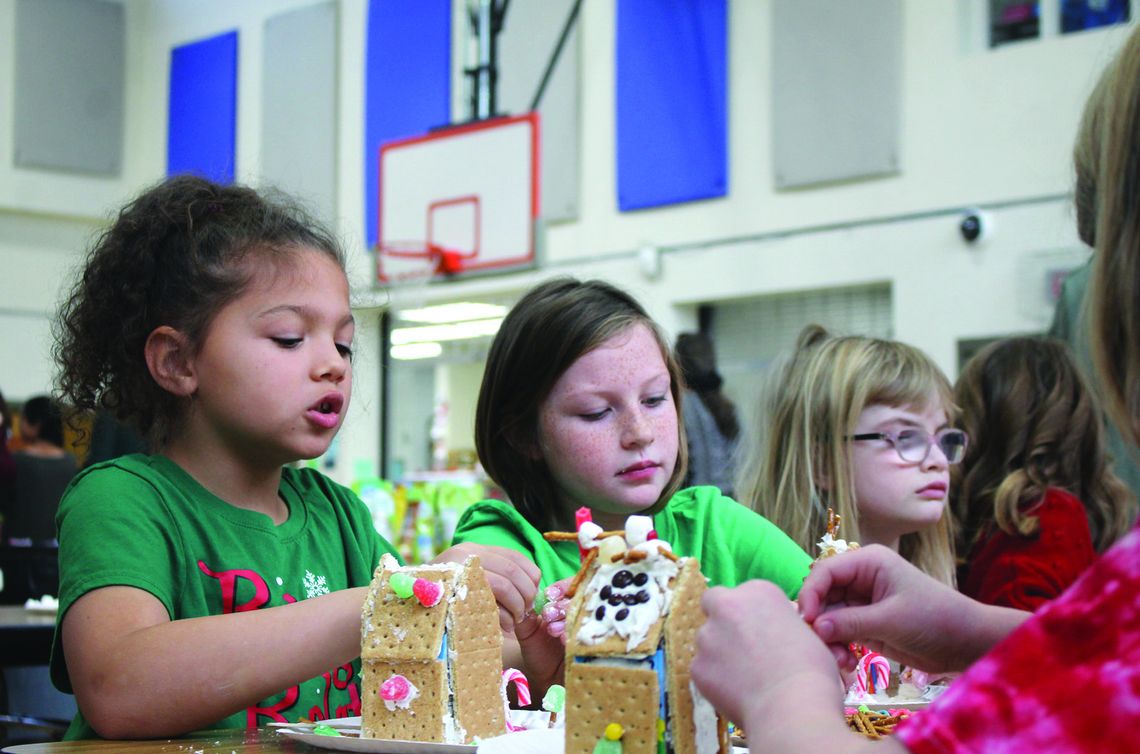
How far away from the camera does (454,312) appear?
32.2 feet

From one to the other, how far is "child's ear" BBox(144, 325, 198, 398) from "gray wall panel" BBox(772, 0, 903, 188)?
6.58m

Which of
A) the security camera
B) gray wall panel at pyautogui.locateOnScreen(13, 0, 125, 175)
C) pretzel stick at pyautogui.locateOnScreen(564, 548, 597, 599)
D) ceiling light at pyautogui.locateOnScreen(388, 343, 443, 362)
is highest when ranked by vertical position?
gray wall panel at pyautogui.locateOnScreen(13, 0, 125, 175)

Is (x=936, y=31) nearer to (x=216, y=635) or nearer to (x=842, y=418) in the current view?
(x=842, y=418)

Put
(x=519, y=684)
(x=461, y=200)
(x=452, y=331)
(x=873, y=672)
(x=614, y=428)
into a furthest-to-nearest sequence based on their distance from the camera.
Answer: (x=452, y=331)
(x=461, y=200)
(x=614, y=428)
(x=873, y=672)
(x=519, y=684)

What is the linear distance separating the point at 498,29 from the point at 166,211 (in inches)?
251

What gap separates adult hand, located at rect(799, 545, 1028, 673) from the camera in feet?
3.28

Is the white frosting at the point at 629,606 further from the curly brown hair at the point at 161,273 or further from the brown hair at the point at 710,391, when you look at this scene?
the brown hair at the point at 710,391

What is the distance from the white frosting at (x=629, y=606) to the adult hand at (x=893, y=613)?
11 cm

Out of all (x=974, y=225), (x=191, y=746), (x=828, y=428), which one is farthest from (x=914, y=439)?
(x=974, y=225)

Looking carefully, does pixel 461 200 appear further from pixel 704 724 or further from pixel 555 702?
pixel 704 724

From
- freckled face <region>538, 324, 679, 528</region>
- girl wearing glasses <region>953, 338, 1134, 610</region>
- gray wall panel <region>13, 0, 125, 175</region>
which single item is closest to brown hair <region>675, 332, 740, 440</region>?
girl wearing glasses <region>953, 338, 1134, 610</region>

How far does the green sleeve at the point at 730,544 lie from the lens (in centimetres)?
183

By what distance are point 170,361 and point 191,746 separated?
627mm

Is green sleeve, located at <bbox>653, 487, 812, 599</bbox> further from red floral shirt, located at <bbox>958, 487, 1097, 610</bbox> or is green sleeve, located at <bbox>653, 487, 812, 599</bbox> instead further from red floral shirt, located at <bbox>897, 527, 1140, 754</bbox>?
red floral shirt, located at <bbox>897, 527, 1140, 754</bbox>
